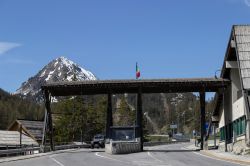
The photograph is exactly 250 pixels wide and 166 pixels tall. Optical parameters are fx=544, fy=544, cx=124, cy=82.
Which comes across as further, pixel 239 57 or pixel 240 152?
pixel 239 57

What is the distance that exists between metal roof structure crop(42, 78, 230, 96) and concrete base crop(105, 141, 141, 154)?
6946 millimetres

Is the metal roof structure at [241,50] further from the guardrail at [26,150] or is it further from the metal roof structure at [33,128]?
the metal roof structure at [33,128]

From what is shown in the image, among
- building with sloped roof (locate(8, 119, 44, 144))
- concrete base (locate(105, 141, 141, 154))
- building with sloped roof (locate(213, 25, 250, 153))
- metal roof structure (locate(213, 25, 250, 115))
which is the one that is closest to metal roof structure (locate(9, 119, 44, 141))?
building with sloped roof (locate(8, 119, 44, 144))

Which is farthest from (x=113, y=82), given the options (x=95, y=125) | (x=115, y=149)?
(x=95, y=125)

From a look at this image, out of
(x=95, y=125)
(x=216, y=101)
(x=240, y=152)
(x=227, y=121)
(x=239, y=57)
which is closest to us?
(x=240, y=152)

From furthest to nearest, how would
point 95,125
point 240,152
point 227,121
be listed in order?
point 95,125, point 227,121, point 240,152

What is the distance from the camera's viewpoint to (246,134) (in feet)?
143

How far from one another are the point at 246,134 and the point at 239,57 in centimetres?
668

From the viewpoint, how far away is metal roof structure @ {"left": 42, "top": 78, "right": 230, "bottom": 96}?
186 ft

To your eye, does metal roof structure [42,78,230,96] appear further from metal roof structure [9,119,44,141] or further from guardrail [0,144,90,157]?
metal roof structure [9,119,44,141]

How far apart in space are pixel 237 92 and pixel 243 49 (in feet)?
19.8

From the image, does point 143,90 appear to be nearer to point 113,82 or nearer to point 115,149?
point 113,82

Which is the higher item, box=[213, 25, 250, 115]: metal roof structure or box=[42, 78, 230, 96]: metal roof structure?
box=[213, 25, 250, 115]: metal roof structure

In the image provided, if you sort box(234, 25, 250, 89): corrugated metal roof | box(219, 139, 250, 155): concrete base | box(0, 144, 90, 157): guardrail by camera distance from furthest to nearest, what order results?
box(234, 25, 250, 89): corrugated metal roof, box(0, 144, 90, 157): guardrail, box(219, 139, 250, 155): concrete base
